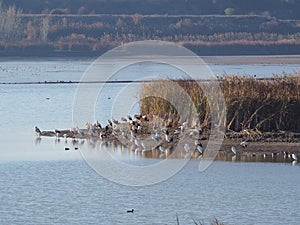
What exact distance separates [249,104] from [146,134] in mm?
2011

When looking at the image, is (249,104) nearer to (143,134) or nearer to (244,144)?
(244,144)

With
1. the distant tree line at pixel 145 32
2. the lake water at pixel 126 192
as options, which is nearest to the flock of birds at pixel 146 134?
the lake water at pixel 126 192

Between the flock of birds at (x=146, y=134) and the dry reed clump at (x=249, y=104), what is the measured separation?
1.12 feet

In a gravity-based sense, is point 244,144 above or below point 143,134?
→ below

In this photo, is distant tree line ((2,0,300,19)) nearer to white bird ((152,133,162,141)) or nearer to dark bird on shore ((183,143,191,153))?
white bird ((152,133,162,141))

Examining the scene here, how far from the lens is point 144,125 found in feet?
64.2

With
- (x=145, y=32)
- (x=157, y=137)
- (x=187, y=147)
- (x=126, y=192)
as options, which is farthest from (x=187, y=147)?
(x=145, y=32)

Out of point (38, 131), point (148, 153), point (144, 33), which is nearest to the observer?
point (148, 153)

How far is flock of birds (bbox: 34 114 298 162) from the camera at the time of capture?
58.1 ft

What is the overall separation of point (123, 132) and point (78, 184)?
16.1 ft

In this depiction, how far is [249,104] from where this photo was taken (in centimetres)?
1869

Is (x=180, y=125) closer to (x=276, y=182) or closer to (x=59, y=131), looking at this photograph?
(x=59, y=131)

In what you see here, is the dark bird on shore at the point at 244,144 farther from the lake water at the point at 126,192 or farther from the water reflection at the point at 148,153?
the lake water at the point at 126,192

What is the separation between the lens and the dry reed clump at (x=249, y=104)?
61.0 ft
